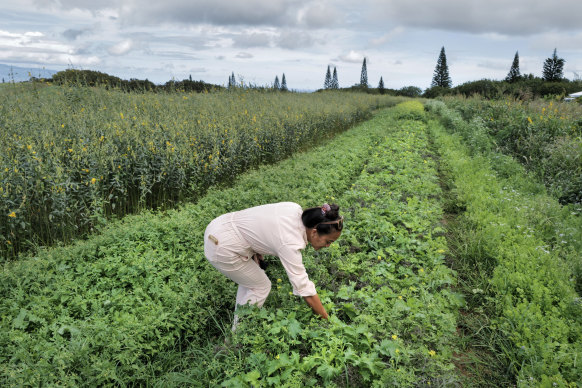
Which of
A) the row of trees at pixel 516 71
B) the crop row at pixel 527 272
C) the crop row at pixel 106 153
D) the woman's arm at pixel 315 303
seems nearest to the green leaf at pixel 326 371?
the woman's arm at pixel 315 303

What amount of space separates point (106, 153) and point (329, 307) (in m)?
4.69

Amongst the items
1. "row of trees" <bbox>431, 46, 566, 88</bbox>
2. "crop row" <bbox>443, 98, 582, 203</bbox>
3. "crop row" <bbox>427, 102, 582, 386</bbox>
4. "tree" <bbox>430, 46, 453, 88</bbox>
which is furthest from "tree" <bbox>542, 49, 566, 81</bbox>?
"crop row" <bbox>427, 102, 582, 386</bbox>

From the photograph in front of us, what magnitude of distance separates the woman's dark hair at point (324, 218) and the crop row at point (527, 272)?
188cm

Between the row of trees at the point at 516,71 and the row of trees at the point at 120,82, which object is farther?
the row of trees at the point at 516,71

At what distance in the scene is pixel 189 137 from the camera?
7.47 m

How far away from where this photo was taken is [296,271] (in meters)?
2.72

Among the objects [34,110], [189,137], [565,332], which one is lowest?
[565,332]

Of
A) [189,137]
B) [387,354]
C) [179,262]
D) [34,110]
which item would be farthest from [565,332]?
[34,110]

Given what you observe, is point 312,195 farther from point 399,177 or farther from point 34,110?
point 34,110

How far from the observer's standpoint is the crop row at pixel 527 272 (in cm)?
293

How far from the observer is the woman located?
109 inches

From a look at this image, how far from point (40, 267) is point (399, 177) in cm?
631

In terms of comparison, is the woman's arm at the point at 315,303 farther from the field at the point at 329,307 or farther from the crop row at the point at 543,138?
the crop row at the point at 543,138

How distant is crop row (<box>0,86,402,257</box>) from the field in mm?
438
